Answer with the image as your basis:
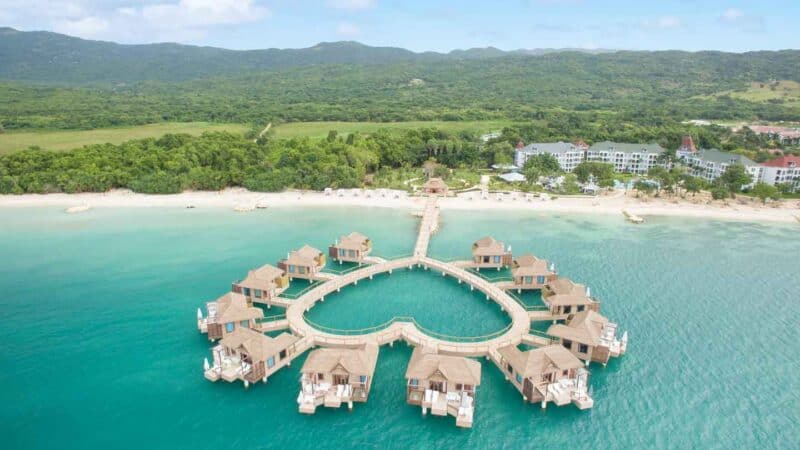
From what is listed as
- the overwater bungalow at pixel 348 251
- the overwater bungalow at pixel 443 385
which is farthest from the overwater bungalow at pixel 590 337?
the overwater bungalow at pixel 348 251

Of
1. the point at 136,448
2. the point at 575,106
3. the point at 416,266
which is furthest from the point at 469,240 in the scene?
the point at 575,106

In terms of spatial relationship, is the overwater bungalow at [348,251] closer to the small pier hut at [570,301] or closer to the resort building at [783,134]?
the small pier hut at [570,301]

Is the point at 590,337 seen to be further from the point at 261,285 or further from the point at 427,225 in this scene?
the point at 427,225

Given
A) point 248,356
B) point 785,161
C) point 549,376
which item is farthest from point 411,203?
point 785,161

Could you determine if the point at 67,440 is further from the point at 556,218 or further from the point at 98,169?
the point at 98,169

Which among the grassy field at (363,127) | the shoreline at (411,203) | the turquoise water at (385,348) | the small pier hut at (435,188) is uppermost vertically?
the grassy field at (363,127)

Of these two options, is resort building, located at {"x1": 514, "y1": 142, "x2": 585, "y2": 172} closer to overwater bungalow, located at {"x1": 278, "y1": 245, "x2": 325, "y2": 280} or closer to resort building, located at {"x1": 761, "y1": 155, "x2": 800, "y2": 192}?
resort building, located at {"x1": 761, "y1": 155, "x2": 800, "y2": 192}
